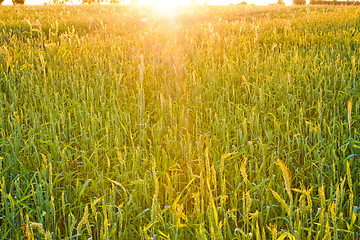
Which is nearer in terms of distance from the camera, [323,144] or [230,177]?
[230,177]

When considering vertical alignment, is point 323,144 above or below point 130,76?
below

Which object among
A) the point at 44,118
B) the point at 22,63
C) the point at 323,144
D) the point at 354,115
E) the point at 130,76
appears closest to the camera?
the point at 323,144

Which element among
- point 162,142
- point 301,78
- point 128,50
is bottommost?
point 162,142

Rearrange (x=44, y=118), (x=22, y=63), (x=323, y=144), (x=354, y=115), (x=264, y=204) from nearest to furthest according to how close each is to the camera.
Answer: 1. (x=264, y=204)
2. (x=323, y=144)
3. (x=354, y=115)
4. (x=44, y=118)
5. (x=22, y=63)

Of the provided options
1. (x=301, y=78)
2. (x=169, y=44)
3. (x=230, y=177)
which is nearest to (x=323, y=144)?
(x=230, y=177)

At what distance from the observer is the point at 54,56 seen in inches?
154

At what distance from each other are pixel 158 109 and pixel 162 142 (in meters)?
0.52

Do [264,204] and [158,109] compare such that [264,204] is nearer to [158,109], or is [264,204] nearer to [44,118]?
[158,109]

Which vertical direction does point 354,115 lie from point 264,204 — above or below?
above

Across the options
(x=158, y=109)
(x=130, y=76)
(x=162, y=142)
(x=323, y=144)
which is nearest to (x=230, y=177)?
(x=162, y=142)

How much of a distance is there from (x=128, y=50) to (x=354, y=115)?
10.5 ft

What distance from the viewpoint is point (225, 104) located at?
2.71 meters

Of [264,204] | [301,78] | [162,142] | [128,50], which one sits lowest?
[264,204]

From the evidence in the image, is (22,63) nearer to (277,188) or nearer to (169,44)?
(169,44)
